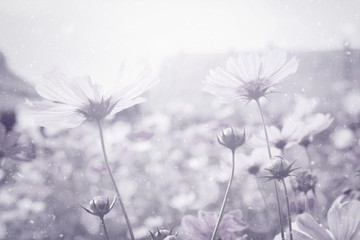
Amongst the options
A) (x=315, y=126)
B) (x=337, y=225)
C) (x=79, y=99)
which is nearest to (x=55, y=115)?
(x=79, y=99)

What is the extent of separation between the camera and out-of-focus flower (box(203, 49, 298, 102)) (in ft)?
1.50

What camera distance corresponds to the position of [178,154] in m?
1.40

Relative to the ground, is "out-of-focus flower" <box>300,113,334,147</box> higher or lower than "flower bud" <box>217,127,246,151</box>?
lower

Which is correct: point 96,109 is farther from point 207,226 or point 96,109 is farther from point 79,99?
point 207,226

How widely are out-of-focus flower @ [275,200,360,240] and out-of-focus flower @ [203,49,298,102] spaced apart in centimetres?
16

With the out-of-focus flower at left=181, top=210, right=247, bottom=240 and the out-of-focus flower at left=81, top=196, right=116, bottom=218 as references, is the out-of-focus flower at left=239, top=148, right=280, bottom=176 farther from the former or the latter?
the out-of-focus flower at left=81, top=196, right=116, bottom=218

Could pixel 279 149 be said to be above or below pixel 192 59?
below

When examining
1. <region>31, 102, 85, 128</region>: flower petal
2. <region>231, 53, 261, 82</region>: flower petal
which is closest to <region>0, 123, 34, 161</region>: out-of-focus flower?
<region>31, 102, 85, 128</region>: flower petal

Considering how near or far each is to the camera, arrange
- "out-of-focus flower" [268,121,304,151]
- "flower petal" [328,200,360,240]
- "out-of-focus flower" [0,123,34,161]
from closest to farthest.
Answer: "flower petal" [328,200,360,240]
"out-of-focus flower" [268,121,304,151]
"out-of-focus flower" [0,123,34,161]

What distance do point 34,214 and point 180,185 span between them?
47cm

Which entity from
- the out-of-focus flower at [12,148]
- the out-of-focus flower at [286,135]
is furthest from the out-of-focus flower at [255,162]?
the out-of-focus flower at [12,148]

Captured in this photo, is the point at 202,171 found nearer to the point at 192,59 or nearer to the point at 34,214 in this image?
the point at 34,214

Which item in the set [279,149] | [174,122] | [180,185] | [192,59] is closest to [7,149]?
[279,149]

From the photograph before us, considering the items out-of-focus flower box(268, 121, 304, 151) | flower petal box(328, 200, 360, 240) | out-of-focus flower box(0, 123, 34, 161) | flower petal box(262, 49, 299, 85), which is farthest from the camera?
out-of-focus flower box(0, 123, 34, 161)
